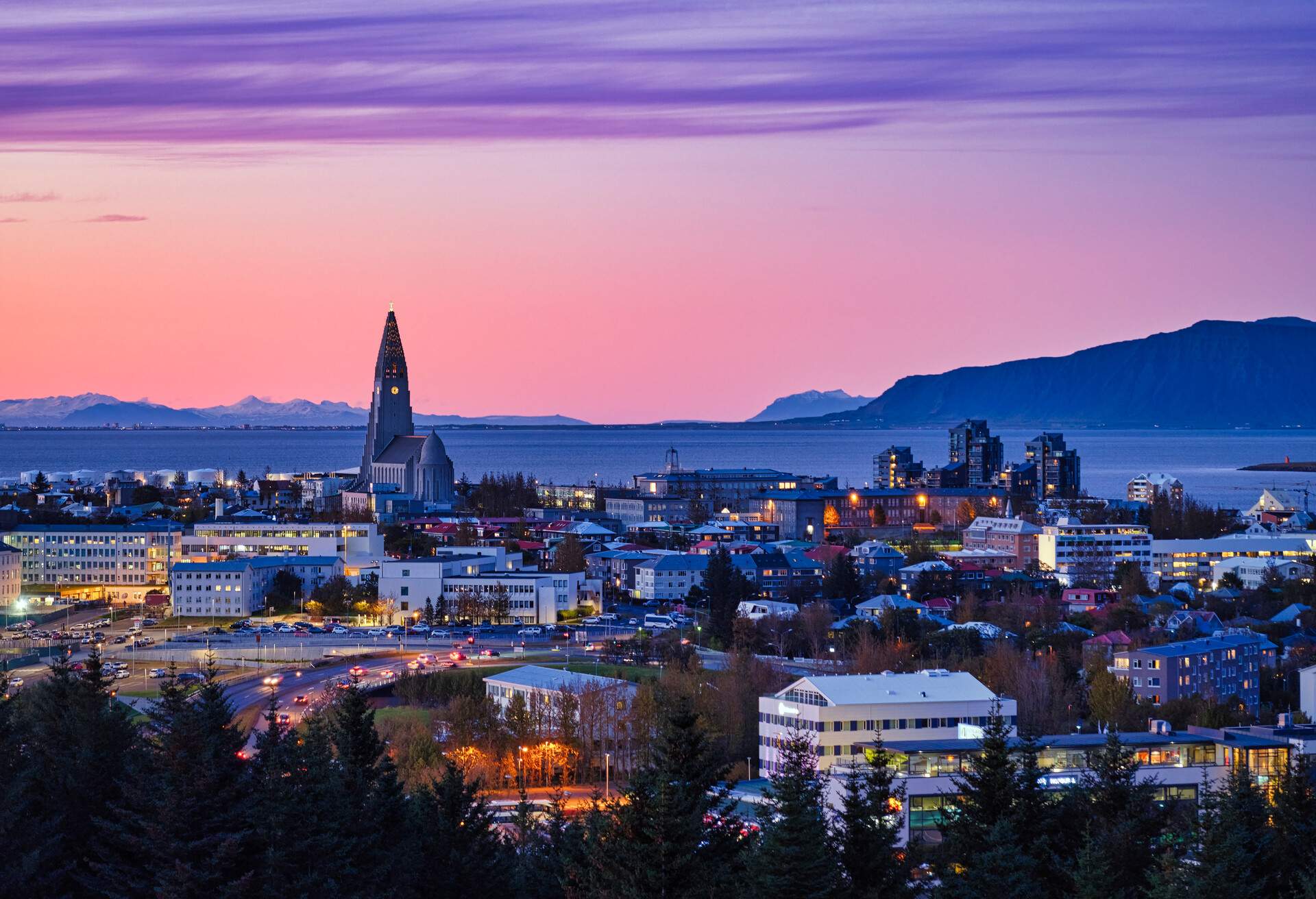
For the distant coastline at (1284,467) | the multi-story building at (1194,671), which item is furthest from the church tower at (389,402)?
the distant coastline at (1284,467)

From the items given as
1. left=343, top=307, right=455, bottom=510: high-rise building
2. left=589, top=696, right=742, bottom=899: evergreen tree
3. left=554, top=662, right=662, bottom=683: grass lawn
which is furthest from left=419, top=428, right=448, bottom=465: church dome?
left=589, top=696, right=742, bottom=899: evergreen tree

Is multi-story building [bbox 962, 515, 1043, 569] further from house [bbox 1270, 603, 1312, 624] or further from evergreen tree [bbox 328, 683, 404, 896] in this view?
evergreen tree [bbox 328, 683, 404, 896]

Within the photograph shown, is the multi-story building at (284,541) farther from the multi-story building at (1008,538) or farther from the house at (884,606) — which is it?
the multi-story building at (1008,538)

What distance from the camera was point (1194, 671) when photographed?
92.3 ft

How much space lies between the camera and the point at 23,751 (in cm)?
1642

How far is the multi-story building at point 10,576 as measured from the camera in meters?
43.7

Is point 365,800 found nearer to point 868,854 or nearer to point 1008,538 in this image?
point 868,854

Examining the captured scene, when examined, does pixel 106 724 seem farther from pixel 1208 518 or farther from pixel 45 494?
pixel 45 494

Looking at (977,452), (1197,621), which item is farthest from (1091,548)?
(977,452)

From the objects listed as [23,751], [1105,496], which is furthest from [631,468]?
[23,751]

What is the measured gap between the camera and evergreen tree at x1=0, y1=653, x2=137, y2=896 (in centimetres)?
1339

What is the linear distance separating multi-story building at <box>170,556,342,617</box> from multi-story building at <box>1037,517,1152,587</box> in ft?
62.2

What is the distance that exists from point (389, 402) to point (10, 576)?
1334 inches

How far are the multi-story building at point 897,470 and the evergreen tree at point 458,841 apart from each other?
66.0 meters
